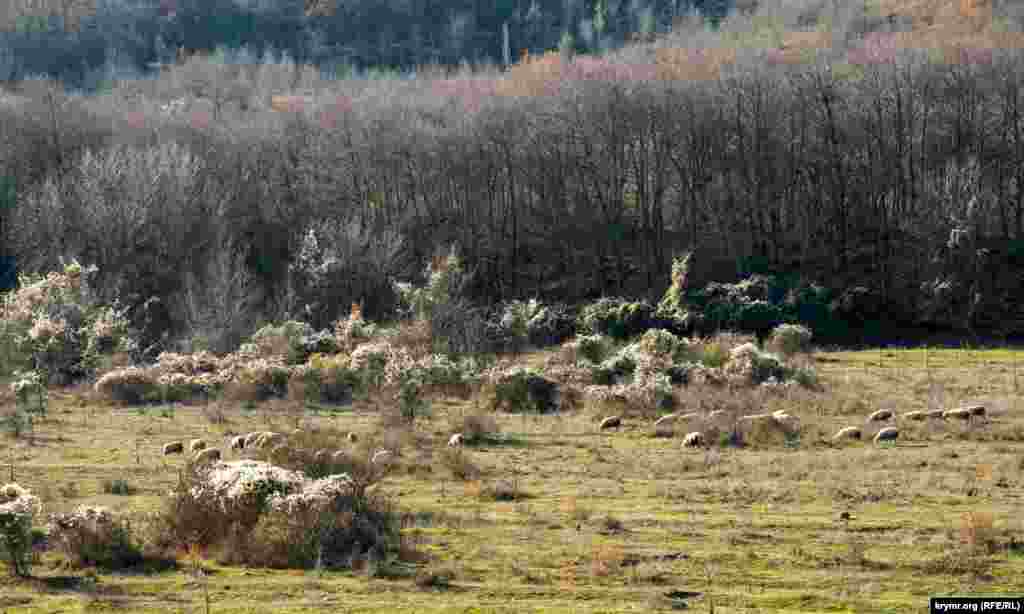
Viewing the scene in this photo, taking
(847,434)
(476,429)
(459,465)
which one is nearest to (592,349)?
(476,429)

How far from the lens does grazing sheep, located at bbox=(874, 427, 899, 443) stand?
87.2ft

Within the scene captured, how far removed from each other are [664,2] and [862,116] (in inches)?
2412

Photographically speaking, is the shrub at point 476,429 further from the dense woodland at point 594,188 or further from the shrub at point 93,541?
the dense woodland at point 594,188

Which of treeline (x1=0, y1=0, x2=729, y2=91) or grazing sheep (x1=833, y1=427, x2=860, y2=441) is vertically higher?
treeline (x1=0, y1=0, x2=729, y2=91)

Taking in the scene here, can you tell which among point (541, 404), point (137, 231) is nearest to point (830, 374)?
point (541, 404)

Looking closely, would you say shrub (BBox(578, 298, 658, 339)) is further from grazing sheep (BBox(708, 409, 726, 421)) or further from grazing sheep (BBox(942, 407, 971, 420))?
grazing sheep (BBox(942, 407, 971, 420))

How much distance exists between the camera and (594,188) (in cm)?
6762

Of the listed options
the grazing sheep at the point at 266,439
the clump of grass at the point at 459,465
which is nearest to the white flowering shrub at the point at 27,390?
the grazing sheep at the point at 266,439

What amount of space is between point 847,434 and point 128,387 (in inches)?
888

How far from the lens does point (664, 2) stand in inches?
4806

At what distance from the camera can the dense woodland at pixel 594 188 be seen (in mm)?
57781

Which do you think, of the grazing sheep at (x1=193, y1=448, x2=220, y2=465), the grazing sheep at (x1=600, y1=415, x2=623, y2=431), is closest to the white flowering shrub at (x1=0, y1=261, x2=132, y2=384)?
the grazing sheep at (x1=193, y1=448, x2=220, y2=465)

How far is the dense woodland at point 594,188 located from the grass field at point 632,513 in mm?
24848

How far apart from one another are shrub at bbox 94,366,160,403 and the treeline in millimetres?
73152
